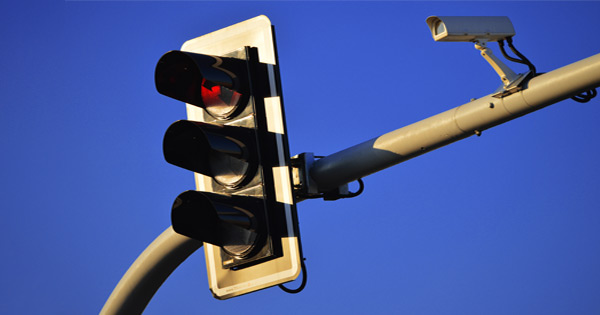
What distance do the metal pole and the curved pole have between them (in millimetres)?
835

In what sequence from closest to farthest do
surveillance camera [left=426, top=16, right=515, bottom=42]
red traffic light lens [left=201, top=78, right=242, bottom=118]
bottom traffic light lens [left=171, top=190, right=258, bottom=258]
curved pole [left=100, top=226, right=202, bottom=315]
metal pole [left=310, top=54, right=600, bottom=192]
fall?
metal pole [left=310, top=54, right=600, bottom=192], bottom traffic light lens [left=171, top=190, right=258, bottom=258], surveillance camera [left=426, top=16, right=515, bottom=42], red traffic light lens [left=201, top=78, right=242, bottom=118], curved pole [left=100, top=226, right=202, bottom=315]

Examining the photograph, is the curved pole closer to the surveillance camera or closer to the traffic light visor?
the traffic light visor

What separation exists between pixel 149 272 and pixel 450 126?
194 cm

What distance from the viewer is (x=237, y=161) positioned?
15.3 ft

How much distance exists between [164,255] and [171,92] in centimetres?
96

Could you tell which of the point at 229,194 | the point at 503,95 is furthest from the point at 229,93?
the point at 503,95

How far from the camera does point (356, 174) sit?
4.69 m

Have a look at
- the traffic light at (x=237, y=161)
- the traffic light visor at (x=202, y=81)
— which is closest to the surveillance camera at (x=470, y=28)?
the traffic light at (x=237, y=161)

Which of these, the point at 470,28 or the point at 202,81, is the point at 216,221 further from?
the point at 470,28

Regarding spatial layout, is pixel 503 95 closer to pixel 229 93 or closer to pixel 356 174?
pixel 356 174

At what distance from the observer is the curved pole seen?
5.03 metres

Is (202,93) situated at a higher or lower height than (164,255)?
higher

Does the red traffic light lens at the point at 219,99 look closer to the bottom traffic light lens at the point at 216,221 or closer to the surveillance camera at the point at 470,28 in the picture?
the bottom traffic light lens at the point at 216,221

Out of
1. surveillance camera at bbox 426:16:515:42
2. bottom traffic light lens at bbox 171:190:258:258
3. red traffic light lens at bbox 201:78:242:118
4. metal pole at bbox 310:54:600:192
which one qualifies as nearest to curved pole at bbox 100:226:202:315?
bottom traffic light lens at bbox 171:190:258:258
